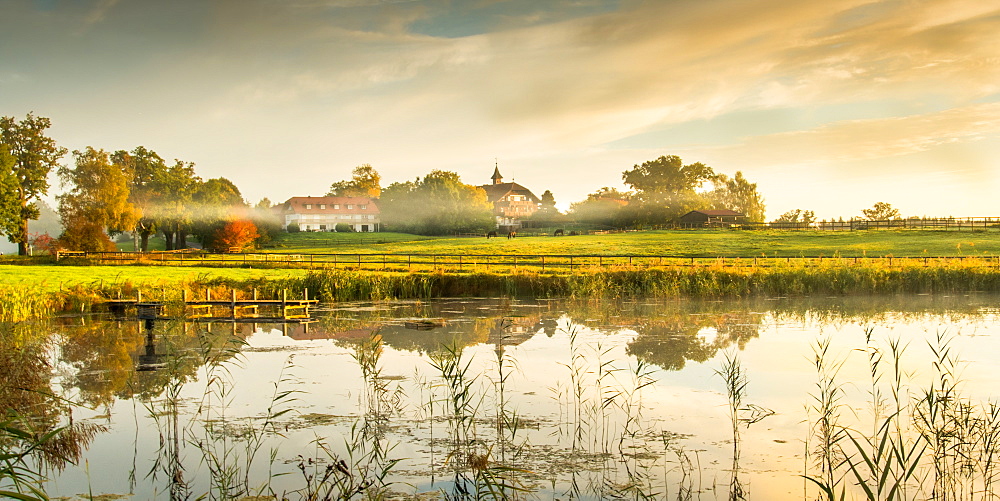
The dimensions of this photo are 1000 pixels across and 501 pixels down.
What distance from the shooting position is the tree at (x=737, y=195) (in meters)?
133

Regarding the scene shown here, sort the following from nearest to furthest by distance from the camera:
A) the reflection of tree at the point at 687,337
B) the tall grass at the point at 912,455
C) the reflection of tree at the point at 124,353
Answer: the tall grass at the point at 912,455
the reflection of tree at the point at 124,353
the reflection of tree at the point at 687,337

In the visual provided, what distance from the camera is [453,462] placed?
1041cm

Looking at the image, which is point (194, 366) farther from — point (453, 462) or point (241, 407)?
point (453, 462)

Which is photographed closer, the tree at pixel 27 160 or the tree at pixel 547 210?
the tree at pixel 27 160

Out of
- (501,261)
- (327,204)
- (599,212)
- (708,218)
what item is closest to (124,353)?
(501,261)

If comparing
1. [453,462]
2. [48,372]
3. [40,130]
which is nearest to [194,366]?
[48,372]

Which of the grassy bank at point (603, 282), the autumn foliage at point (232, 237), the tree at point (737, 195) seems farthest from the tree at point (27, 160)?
the tree at point (737, 195)

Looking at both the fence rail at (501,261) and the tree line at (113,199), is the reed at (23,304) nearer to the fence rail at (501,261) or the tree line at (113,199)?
the fence rail at (501,261)

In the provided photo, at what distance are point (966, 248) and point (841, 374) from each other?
154ft

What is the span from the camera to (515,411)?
1209cm

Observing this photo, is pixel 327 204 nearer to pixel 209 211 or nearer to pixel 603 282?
pixel 209 211

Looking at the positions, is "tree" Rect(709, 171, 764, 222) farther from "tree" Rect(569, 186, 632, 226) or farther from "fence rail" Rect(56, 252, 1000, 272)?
Answer: "fence rail" Rect(56, 252, 1000, 272)

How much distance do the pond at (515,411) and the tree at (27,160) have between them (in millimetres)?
46581

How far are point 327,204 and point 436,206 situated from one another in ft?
86.8
